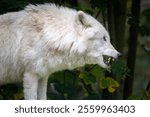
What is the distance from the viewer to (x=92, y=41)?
9664 mm

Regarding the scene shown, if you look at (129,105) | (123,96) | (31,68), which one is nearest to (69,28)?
(31,68)

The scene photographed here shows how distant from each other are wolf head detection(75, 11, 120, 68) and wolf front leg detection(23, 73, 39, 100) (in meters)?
0.78

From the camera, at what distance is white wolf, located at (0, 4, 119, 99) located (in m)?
9.59

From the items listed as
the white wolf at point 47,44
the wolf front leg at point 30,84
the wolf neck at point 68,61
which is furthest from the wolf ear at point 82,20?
the wolf front leg at point 30,84

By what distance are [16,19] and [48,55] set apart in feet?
2.54

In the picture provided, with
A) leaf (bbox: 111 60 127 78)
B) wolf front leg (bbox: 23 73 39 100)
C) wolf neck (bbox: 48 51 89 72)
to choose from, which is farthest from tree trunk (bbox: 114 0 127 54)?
wolf front leg (bbox: 23 73 39 100)

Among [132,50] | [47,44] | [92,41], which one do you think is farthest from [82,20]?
[132,50]

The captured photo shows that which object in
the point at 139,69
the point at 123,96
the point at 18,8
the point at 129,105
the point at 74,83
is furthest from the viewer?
the point at 139,69

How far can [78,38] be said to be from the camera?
31.7 feet

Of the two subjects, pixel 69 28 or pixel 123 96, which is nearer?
pixel 69 28

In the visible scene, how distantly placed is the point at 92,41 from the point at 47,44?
0.64 m

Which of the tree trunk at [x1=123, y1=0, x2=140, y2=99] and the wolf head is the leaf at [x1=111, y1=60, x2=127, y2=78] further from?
the tree trunk at [x1=123, y1=0, x2=140, y2=99]

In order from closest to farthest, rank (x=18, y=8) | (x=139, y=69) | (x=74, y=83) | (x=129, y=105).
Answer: (x=129, y=105)
(x=18, y=8)
(x=74, y=83)
(x=139, y=69)

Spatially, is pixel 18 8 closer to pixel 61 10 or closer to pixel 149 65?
pixel 61 10
